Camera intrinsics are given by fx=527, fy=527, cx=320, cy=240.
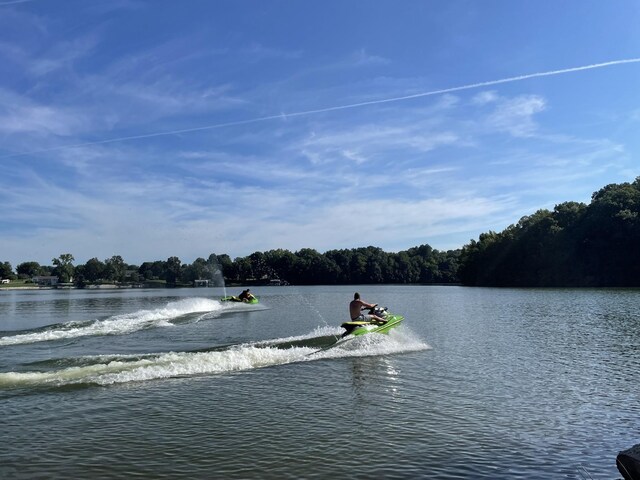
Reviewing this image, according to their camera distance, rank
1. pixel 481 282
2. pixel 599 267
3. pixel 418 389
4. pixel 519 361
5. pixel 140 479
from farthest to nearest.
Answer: pixel 481 282 → pixel 599 267 → pixel 519 361 → pixel 418 389 → pixel 140 479

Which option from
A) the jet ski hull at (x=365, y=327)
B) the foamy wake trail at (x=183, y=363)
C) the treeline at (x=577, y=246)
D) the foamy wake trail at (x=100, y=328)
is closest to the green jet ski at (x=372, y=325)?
the jet ski hull at (x=365, y=327)

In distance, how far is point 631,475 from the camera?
753 centimetres

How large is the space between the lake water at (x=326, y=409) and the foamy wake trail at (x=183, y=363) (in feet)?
0.22

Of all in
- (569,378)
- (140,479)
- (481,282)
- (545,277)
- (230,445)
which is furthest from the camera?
(481,282)

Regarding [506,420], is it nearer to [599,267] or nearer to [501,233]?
[599,267]

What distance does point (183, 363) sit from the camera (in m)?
17.6

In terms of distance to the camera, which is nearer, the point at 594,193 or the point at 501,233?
the point at 594,193

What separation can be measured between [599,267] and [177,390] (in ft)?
326

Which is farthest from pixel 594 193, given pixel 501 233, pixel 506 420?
pixel 506 420

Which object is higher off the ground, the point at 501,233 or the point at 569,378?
the point at 501,233

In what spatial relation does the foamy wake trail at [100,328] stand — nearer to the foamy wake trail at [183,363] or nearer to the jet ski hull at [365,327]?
the foamy wake trail at [183,363]

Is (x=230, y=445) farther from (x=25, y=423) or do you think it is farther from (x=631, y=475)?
(x=631, y=475)

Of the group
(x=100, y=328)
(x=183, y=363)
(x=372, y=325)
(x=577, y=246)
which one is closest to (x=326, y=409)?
(x=183, y=363)

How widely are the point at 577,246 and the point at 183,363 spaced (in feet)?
326
